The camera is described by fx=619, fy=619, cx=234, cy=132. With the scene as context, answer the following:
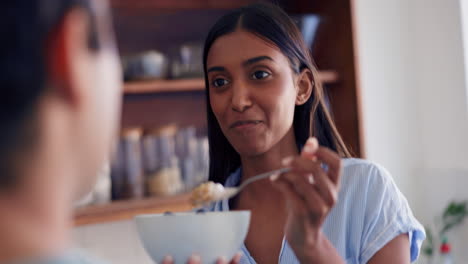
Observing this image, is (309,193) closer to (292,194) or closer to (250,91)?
(292,194)

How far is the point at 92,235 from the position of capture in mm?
2479

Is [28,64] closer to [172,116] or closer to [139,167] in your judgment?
[139,167]

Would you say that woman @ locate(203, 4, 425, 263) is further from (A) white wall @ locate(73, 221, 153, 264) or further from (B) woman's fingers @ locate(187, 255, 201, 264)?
(A) white wall @ locate(73, 221, 153, 264)

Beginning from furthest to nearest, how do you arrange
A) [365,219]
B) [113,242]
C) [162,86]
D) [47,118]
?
1. [113,242]
2. [162,86]
3. [365,219]
4. [47,118]

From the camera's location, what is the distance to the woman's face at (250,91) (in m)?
1.28

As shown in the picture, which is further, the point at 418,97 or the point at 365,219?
the point at 418,97

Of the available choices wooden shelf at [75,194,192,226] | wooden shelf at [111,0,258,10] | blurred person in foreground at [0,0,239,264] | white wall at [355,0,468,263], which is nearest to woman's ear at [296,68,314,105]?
wooden shelf at [75,194,192,226]

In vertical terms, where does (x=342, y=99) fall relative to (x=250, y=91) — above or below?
below

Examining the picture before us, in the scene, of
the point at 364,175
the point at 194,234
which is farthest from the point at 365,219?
the point at 194,234

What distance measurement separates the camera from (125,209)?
2.11 m

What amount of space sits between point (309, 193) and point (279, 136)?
436 mm

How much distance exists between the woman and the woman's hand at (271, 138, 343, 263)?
193 mm

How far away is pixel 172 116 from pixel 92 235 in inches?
22.6

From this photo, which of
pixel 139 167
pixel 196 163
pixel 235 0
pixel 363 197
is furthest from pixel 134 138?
pixel 363 197
